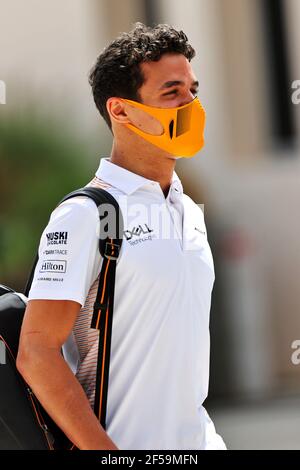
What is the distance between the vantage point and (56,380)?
2.22m

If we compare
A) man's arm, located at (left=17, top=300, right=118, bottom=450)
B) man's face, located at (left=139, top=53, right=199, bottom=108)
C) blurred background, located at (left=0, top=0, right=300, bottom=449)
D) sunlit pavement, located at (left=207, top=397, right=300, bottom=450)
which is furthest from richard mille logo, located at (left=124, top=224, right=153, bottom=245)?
blurred background, located at (left=0, top=0, right=300, bottom=449)

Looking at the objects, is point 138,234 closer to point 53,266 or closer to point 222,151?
point 53,266

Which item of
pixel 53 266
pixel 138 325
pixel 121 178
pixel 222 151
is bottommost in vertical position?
pixel 222 151

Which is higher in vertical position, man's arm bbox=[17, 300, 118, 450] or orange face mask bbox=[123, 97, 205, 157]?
orange face mask bbox=[123, 97, 205, 157]

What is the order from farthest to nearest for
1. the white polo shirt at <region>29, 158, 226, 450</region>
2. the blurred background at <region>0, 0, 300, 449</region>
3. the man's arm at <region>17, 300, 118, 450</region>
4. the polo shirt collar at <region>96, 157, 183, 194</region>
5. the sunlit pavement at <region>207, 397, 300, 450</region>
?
the blurred background at <region>0, 0, 300, 449</region> → the sunlit pavement at <region>207, 397, 300, 450</region> → the polo shirt collar at <region>96, 157, 183, 194</region> → the white polo shirt at <region>29, 158, 226, 450</region> → the man's arm at <region>17, 300, 118, 450</region>

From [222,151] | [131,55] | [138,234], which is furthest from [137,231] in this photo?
[222,151]

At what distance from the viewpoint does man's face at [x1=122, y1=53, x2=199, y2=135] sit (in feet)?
8.39

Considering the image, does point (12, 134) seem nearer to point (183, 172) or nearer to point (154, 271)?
point (183, 172)

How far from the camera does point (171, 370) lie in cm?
236

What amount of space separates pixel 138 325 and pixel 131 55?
27.8 inches

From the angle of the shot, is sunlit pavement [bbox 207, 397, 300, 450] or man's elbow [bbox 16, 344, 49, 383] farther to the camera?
sunlit pavement [bbox 207, 397, 300, 450]

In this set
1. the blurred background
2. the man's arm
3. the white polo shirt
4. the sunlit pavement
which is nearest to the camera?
the man's arm

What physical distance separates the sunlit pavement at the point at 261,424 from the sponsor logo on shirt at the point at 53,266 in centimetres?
573

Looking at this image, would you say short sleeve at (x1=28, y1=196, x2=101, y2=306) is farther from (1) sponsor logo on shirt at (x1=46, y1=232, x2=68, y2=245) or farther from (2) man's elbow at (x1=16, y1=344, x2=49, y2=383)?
(2) man's elbow at (x1=16, y1=344, x2=49, y2=383)
